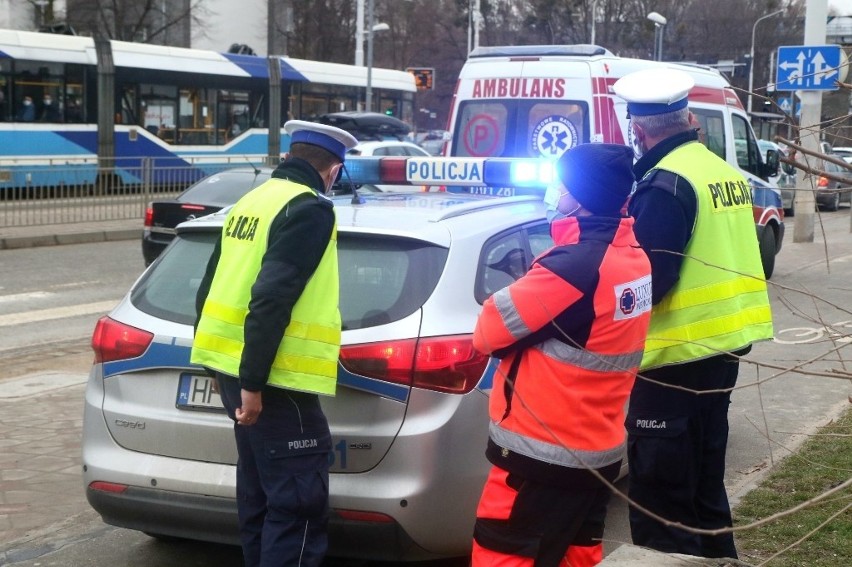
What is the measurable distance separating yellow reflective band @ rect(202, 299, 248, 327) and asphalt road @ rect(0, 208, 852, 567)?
1.40 meters

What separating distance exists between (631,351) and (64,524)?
124 inches

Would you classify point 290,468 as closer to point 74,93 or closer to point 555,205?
point 555,205

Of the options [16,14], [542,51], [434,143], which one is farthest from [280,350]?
[16,14]

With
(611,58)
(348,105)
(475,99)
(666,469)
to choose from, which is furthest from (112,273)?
(348,105)

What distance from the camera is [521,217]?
5.12 metres

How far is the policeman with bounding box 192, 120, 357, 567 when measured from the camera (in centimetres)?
375

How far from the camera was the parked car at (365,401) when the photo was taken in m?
4.19

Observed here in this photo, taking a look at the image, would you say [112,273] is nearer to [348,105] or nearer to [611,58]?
[611,58]

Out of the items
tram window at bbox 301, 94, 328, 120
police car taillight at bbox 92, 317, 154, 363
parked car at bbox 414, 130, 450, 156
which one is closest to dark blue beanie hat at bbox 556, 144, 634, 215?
police car taillight at bbox 92, 317, 154, 363

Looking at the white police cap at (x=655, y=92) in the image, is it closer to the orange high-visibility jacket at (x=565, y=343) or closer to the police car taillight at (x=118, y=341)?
the orange high-visibility jacket at (x=565, y=343)

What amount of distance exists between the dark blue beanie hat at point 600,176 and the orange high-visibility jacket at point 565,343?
54 millimetres

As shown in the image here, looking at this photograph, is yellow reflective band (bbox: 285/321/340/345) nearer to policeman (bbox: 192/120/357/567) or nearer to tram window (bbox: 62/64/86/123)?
policeman (bbox: 192/120/357/567)

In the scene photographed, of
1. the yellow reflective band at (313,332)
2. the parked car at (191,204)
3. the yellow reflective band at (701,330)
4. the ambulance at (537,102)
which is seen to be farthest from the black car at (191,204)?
the yellow reflective band at (701,330)

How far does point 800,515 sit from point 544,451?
237 cm
